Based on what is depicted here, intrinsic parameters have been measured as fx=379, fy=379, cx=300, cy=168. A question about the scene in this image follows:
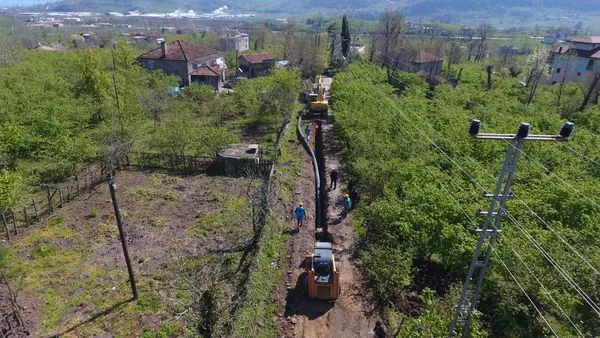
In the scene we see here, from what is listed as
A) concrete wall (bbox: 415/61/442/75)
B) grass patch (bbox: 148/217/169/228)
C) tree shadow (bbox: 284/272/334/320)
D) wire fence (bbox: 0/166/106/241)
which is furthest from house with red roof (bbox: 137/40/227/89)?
tree shadow (bbox: 284/272/334/320)

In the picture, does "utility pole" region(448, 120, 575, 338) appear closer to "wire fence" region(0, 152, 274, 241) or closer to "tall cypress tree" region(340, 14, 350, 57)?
"wire fence" region(0, 152, 274, 241)

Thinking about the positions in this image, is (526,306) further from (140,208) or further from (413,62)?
(413,62)

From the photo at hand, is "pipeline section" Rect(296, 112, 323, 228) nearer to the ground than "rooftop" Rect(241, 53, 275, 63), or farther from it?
nearer to the ground

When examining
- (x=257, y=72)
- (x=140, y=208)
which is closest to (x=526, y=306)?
(x=140, y=208)

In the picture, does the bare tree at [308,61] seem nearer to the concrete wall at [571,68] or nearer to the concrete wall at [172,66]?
the concrete wall at [172,66]

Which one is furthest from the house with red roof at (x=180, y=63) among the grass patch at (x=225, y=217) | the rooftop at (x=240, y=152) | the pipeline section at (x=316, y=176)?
the grass patch at (x=225, y=217)

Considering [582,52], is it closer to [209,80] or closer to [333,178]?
[333,178]

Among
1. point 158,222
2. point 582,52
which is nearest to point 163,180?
point 158,222
